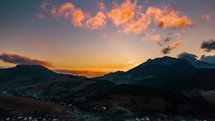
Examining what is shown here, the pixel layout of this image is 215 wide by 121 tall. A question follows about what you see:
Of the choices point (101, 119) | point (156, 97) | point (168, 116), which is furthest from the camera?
point (156, 97)

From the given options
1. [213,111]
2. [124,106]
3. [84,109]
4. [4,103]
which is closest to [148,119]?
[124,106]

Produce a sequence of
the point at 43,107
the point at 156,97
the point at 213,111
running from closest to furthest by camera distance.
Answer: the point at 43,107
the point at 213,111
the point at 156,97

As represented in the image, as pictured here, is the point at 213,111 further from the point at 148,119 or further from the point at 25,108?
the point at 25,108

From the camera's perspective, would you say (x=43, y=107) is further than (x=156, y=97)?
No

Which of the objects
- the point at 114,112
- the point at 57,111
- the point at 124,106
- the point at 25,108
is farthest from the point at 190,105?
the point at 25,108

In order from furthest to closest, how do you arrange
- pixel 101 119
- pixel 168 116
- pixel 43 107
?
pixel 43 107, pixel 168 116, pixel 101 119

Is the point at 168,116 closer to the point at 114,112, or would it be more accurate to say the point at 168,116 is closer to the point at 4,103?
the point at 114,112

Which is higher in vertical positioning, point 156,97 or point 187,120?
point 156,97

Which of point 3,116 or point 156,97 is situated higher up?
point 156,97

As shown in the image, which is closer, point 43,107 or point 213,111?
point 43,107
